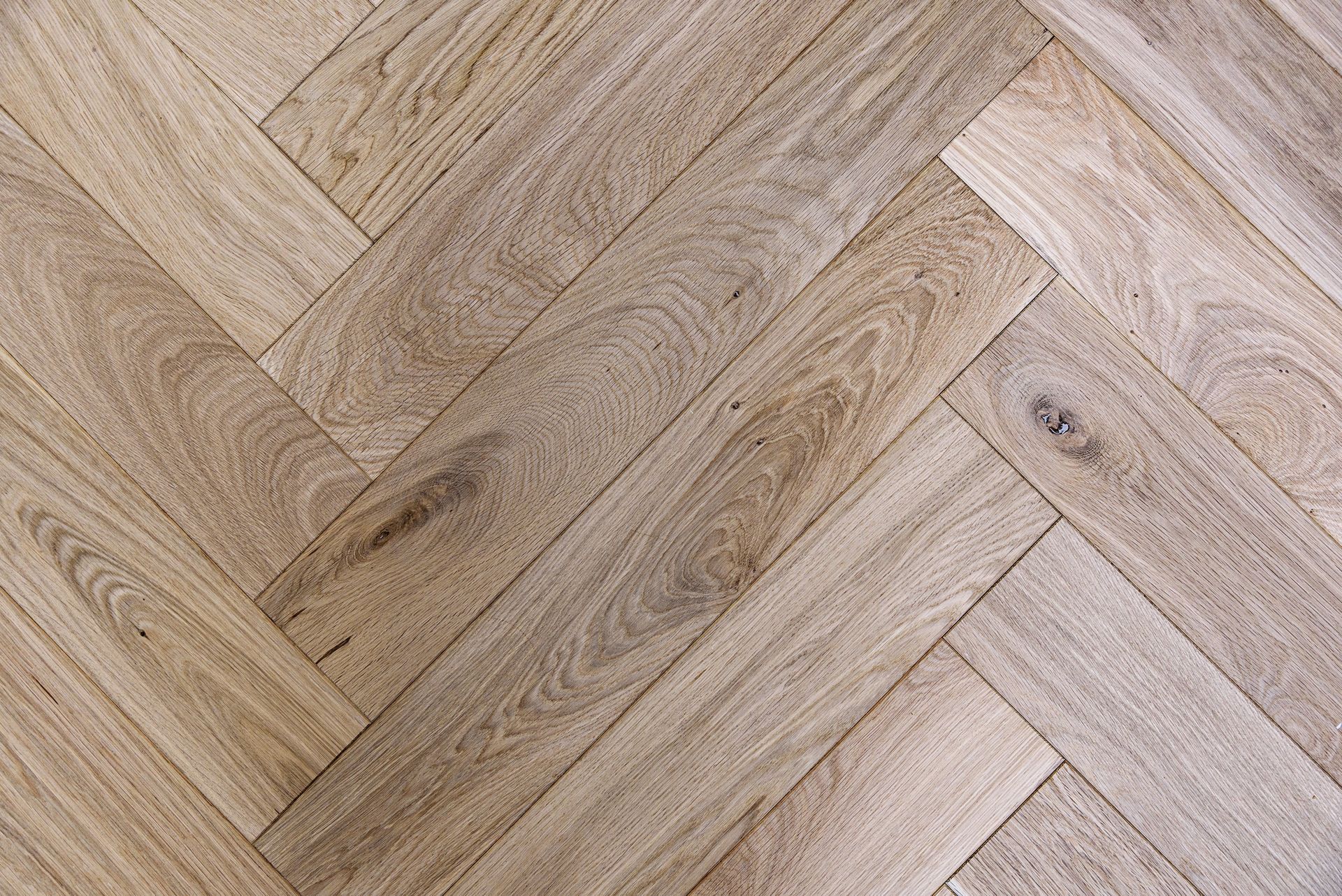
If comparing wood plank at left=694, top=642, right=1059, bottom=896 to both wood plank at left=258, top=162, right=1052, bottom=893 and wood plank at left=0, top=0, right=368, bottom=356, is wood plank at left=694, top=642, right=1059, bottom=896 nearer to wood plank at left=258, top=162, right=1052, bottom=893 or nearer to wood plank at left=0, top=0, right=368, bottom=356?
wood plank at left=258, top=162, right=1052, bottom=893

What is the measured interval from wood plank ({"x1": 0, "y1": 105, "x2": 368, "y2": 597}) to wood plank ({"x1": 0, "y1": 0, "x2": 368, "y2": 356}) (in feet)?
0.07

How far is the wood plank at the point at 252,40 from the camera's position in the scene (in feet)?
2.51

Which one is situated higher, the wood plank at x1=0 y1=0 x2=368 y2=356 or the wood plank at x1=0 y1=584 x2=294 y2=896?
the wood plank at x1=0 y1=0 x2=368 y2=356

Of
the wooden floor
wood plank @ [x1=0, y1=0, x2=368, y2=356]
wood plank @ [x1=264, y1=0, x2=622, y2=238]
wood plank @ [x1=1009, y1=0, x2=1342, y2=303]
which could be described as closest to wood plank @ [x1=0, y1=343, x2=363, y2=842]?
the wooden floor

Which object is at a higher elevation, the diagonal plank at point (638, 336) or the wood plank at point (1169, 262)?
the diagonal plank at point (638, 336)

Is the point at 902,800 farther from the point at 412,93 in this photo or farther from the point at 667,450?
the point at 412,93

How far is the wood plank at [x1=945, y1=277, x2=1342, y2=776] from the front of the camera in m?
0.75

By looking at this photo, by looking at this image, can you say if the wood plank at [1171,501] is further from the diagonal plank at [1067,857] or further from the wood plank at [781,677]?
the diagonal plank at [1067,857]

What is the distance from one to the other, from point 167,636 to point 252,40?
465 millimetres

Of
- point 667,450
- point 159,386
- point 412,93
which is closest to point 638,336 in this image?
point 667,450

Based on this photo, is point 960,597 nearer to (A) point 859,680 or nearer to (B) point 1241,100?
(A) point 859,680

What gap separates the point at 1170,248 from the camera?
77cm

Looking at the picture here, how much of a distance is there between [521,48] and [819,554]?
0.46 meters

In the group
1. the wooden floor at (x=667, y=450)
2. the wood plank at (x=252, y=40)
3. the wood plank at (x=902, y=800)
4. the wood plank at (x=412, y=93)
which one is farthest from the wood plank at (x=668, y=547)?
the wood plank at (x=252, y=40)
